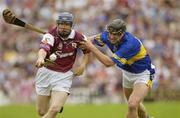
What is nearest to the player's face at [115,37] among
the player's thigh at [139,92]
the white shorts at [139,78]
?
the white shorts at [139,78]

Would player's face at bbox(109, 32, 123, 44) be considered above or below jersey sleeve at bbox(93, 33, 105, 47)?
above

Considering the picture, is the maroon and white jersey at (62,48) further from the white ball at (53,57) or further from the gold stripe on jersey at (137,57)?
the gold stripe on jersey at (137,57)

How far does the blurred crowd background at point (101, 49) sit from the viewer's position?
23.0 meters

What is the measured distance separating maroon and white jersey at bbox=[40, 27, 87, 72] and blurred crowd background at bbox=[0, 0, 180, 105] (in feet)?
31.1

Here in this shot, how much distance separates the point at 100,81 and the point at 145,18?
349 cm

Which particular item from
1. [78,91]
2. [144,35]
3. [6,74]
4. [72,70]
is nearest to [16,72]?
[6,74]

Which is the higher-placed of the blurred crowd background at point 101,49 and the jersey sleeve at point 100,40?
the jersey sleeve at point 100,40

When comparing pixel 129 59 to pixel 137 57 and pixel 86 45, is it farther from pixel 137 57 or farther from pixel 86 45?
pixel 86 45

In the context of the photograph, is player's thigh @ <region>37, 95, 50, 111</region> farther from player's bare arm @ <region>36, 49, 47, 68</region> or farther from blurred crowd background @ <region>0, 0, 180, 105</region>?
blurred crowd background @ <region>0, 0, 180, 105</region>

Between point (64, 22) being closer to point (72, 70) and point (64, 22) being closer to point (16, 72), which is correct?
point (72, 70)

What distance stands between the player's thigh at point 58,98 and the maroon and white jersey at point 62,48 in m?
0.49

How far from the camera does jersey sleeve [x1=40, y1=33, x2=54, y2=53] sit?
12.8 meters

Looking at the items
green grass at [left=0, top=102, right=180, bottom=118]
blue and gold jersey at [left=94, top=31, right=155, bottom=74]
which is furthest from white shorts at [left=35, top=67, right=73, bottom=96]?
green grass at [left=0, top=102, right=180, bottom=118]

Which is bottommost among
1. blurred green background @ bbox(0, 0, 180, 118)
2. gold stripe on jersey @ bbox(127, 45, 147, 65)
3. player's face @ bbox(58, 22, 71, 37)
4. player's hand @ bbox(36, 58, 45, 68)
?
blurred green background @ bbox(0, 0, 180, 118)
